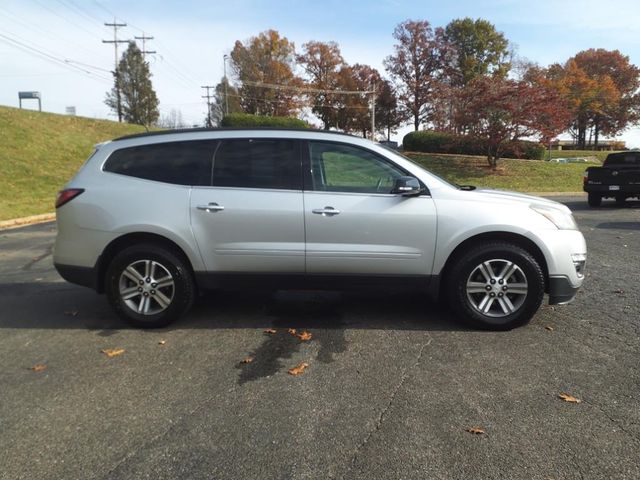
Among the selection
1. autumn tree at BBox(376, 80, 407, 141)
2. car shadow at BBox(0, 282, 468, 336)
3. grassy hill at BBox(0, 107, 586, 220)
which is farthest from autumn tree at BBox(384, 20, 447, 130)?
car shadow at BBox(0, 282, 468, 336)

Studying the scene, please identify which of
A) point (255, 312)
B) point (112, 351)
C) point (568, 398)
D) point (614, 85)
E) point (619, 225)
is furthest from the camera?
point (614, 85)

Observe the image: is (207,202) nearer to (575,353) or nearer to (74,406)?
(74,406)

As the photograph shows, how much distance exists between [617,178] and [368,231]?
13382mm

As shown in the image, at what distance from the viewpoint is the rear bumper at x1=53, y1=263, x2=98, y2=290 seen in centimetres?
463

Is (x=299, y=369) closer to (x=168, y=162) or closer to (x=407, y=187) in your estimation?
(x=407, y=187)

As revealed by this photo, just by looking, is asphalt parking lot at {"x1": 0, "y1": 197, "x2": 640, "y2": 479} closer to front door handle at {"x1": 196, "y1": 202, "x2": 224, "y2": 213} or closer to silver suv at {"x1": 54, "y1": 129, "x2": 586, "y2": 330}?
silver suv at {"x1": 54, "y1": 129, "x2": 586, "y2": 330}

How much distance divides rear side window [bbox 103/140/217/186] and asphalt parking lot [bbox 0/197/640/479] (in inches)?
54.2

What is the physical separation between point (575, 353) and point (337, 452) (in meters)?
2.31

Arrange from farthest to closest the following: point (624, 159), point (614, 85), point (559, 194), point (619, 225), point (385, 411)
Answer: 1. point (614, 85)
2. point (559, 194)
3. point (624, 159)
4. point (619, 225)
5. point (385, 411)

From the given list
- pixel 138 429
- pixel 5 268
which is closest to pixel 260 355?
pixel 138 429

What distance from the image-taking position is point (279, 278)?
15.0 feet

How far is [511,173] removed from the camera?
2588 centimetres

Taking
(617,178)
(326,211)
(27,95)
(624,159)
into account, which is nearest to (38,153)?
(326,211)

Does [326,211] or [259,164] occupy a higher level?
[259,164]
